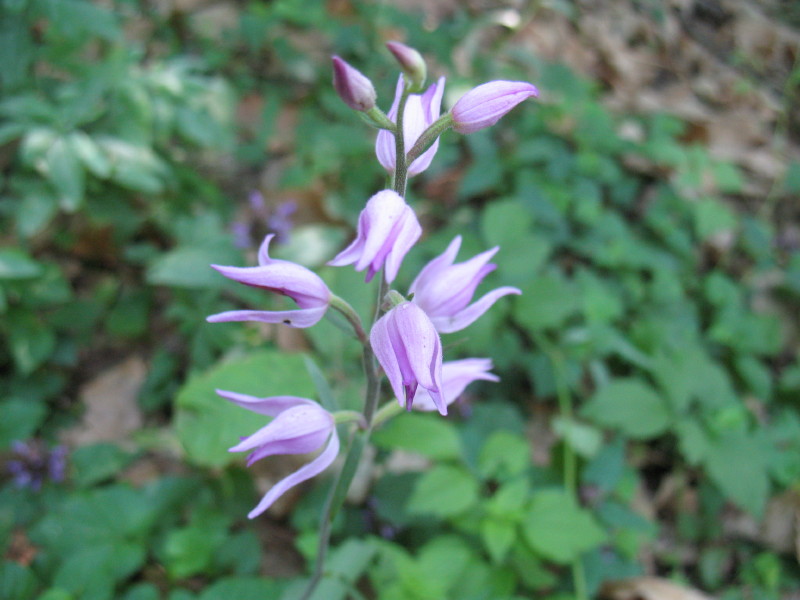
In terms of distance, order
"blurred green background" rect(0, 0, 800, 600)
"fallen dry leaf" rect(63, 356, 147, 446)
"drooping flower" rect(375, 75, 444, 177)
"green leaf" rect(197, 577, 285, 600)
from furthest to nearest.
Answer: "fallen dry leaf" rect(63, 356, 147, 446) < "blurred green background" rect(0, 0, 800, 600) < "green leaf" rect(197, 577, 285, 600) < "drooping flower" rect(375, 75, 444, 177)

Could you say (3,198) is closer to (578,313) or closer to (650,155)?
(578,313)

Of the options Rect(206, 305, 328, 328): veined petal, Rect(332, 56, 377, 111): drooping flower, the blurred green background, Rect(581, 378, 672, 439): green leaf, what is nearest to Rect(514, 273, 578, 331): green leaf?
the blurred green background

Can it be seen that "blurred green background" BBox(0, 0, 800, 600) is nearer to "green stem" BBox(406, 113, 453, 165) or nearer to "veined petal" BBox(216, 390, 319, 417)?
"veined petal" BBox(216, 390, 319, 417)

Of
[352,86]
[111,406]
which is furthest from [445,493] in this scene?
[111,406]

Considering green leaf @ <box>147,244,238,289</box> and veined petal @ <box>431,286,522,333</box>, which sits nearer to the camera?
veined petal @ <box>431,286,522,333</box>

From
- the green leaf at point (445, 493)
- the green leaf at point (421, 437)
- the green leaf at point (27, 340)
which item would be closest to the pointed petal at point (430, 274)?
the green leaf at point (421, 437)

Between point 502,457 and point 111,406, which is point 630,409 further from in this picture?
point 111,406
